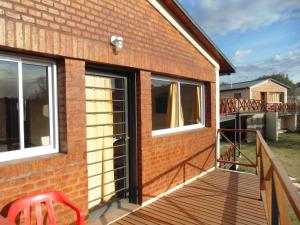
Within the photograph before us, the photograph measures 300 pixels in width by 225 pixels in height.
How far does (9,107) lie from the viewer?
10.9ft

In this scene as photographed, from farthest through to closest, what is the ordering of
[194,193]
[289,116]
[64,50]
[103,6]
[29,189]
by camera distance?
[289,116]
[194,193]
[103,6]
[64,50]
[29,189]

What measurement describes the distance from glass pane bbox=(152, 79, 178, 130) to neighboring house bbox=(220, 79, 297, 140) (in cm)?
1339

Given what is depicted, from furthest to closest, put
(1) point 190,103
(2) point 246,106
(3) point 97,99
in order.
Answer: (2) point 246,106
(1) point 190,103
(3) point 97,99

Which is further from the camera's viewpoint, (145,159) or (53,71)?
(145,159)

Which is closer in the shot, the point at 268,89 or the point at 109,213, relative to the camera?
the point at 109,213

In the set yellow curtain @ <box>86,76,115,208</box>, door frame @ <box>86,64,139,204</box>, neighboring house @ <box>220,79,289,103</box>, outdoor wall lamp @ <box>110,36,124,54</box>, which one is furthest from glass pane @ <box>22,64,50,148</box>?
neighboring house @ <box>220,79,289,103</box>

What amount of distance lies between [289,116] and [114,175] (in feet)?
109

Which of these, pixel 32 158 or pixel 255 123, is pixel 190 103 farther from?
pixel 255 123

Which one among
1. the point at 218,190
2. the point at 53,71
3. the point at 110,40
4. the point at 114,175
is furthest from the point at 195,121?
the point at 53,71

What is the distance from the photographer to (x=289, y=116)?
112 ft

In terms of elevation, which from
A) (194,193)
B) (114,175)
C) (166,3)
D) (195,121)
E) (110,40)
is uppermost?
(166,3)

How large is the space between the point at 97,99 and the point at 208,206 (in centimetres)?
266

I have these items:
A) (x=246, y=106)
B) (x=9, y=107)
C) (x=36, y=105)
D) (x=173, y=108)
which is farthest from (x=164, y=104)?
(x=246, y=106)

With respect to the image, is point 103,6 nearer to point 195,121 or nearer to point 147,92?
point 147,92
